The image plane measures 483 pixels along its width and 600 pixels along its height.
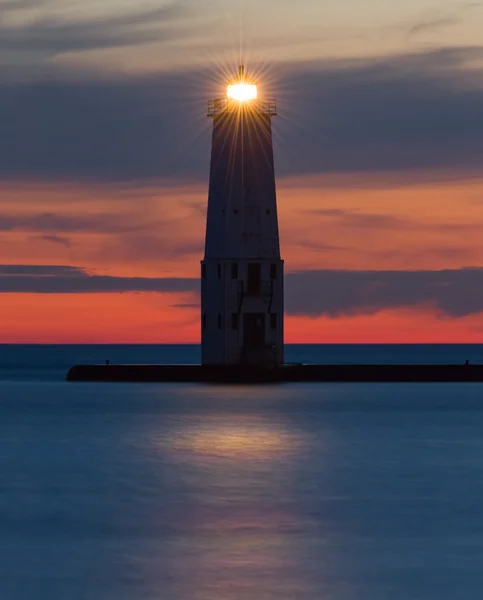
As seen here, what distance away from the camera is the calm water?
76.7ft

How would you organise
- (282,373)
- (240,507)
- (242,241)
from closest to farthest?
1. (240,507)
2. (242,241)
3. (282,373)

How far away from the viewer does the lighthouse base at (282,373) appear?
66.6 meters

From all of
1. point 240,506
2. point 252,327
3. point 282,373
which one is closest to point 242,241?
point 252,327

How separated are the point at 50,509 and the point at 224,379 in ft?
114

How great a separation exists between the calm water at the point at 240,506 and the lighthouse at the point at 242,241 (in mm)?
5376

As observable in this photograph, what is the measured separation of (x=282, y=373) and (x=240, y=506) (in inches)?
1450

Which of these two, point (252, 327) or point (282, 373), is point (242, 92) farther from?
point (282, 373)

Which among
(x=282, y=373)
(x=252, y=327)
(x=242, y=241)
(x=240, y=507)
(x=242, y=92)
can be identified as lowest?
(x=240, y=507)

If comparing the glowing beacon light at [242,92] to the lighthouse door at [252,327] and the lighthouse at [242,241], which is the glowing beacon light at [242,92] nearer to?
the lighthouse at [242,241]

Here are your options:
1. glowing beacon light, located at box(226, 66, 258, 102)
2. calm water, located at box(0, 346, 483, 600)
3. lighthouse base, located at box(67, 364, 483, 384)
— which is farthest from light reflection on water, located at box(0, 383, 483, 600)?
glowing beacon light, located at box(226, 66, 258, 102)

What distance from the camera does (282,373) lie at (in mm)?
68562

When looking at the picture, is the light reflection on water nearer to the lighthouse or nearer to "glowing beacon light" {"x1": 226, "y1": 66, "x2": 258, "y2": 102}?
→ the lighthouse

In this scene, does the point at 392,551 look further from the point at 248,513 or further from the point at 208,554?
the point at 248,513

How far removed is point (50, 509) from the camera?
3167 centimetres
